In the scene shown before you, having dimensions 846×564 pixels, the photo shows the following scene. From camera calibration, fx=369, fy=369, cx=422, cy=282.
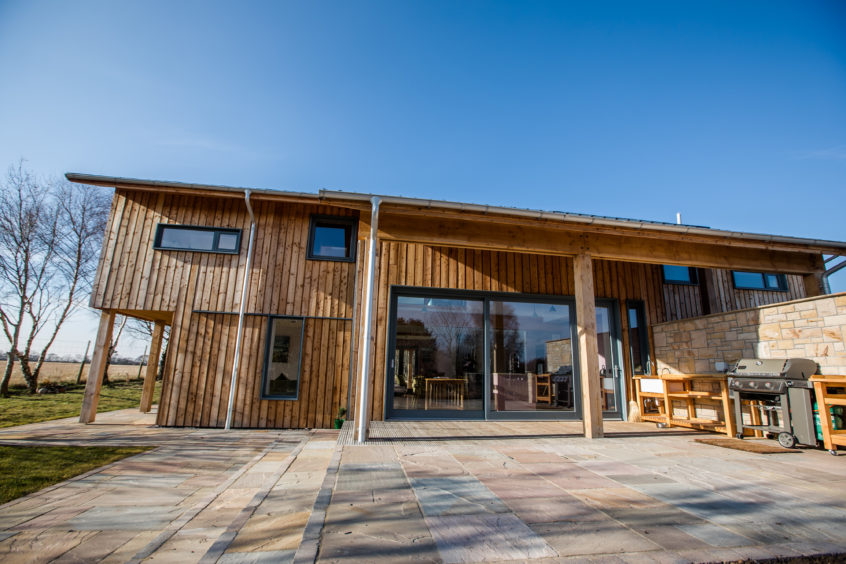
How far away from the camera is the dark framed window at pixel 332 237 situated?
7188 mm

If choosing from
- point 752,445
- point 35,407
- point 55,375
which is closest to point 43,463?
point 35,407

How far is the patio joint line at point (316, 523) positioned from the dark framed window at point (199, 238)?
533cm

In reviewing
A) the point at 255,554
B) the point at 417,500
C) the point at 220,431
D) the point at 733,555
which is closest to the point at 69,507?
the point at 255,554

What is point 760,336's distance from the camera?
526 cm

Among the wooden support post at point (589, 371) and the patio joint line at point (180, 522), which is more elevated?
the wooden support post at point (589, 371)

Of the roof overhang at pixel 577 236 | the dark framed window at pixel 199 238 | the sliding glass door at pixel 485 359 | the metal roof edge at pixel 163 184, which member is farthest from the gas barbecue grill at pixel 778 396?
the dark framed window at pixel 199 238

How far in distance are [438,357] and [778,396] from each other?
14.9 feet

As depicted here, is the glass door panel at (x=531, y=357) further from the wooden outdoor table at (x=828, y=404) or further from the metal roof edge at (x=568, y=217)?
the wooden outdoor table at (x=828, y=404)

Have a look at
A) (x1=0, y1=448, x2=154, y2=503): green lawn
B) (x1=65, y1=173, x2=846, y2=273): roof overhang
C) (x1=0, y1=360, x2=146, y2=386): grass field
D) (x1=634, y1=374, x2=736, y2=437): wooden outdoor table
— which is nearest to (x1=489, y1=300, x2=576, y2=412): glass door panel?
(x1=634, y1=374, x2=736, y2=437): wooden outdoor table

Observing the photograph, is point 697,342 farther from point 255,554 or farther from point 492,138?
point 255,554

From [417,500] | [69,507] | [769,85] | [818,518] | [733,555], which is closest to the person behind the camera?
[733,555]

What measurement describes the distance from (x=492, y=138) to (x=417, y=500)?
8.05m

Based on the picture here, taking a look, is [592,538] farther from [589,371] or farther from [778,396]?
[778,396]

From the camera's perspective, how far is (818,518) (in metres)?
2.19
